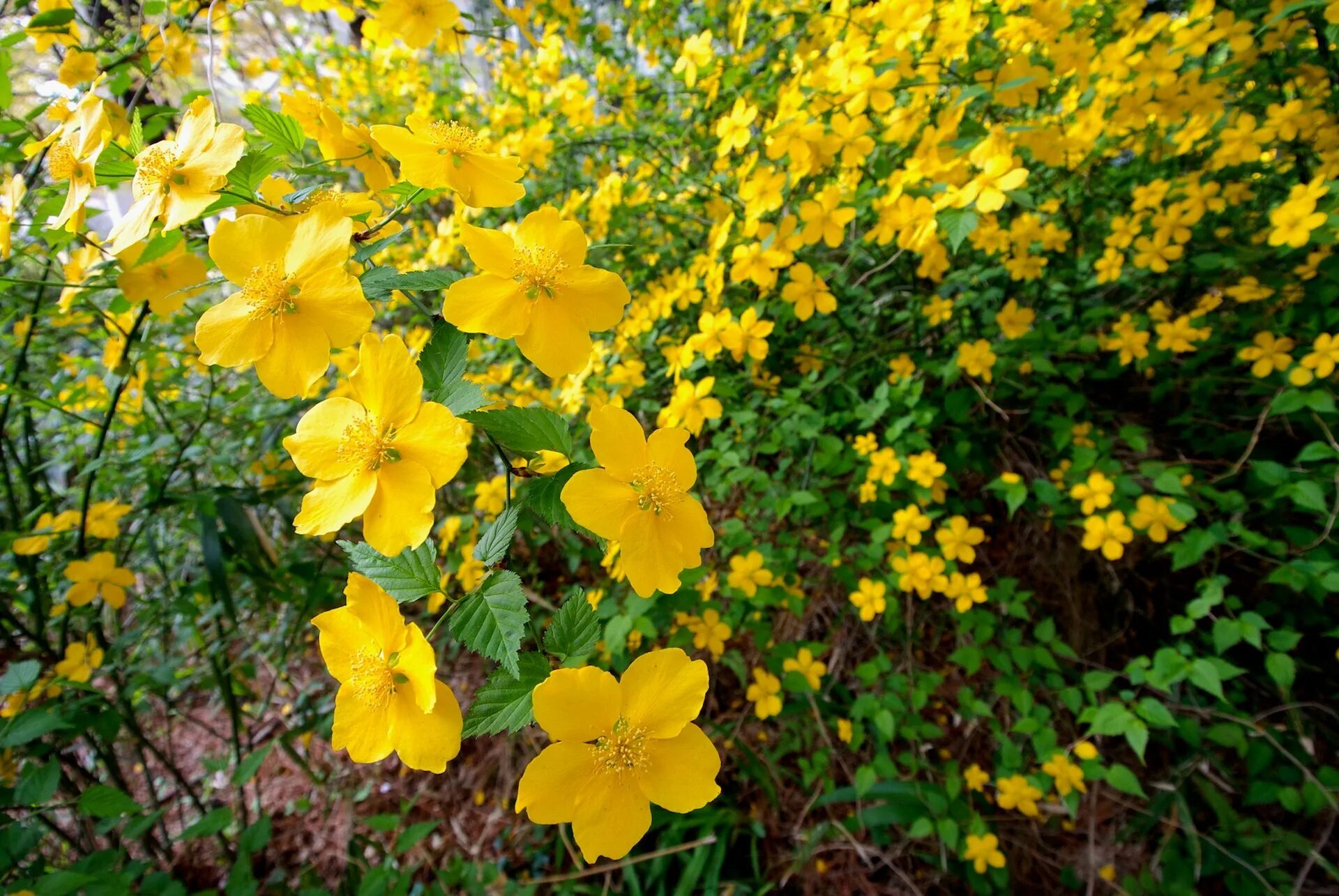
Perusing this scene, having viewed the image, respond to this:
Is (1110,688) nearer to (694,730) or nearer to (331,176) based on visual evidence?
(694,730)

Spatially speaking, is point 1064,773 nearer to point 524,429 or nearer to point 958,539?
point 958,539

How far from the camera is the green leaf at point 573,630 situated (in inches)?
23.2

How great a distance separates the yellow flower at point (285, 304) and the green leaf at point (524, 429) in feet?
0.48

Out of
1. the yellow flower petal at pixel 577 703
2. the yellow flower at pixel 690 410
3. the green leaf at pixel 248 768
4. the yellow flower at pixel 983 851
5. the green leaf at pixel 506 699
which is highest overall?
the green leaf at pixel 506 699

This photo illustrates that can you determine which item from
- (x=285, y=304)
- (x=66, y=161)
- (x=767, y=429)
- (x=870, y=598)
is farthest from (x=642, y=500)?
(x=767, y=429)

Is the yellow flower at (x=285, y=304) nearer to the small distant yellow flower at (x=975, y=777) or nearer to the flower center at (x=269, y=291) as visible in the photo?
the flower center at (x=269, y=291)

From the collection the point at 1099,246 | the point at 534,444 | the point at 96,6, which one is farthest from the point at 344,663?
the point at 1099,246

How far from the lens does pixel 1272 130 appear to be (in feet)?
4.82

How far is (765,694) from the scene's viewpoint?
1651 millimetres

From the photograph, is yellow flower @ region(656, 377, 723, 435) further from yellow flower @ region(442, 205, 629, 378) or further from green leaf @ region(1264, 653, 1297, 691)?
green leaf @ region(1264, 653, 1297, 691)

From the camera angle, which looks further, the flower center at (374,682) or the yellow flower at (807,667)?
the yellow flower at (807,667)

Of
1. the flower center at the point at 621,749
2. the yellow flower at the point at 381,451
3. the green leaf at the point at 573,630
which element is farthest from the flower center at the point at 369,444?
the flower center at the point at 621,749

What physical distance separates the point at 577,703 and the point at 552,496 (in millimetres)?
185

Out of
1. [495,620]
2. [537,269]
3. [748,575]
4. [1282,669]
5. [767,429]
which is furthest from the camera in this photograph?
[767,429]
